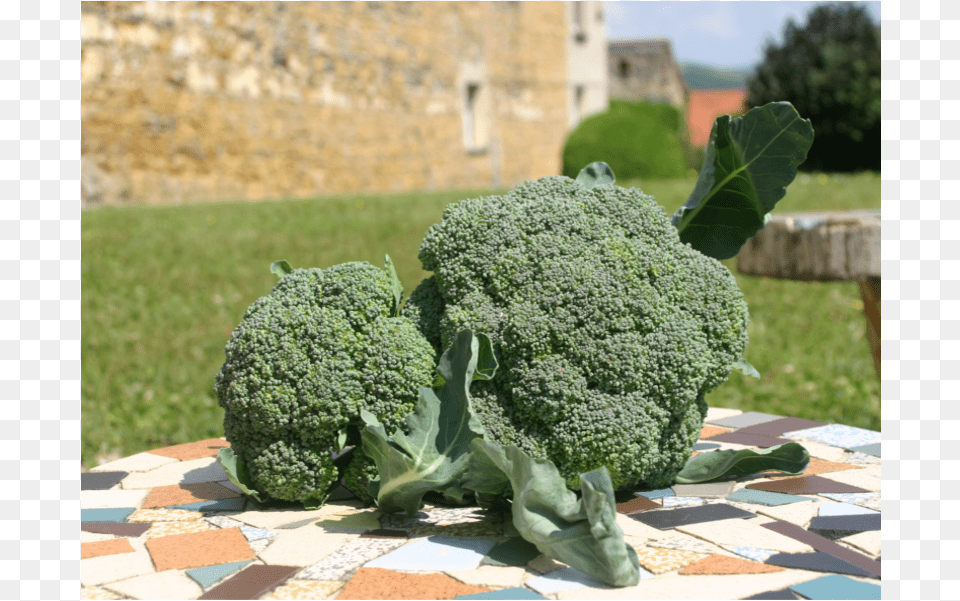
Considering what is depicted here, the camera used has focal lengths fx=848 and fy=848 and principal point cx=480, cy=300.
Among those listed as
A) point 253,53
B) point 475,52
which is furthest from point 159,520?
point 475,52

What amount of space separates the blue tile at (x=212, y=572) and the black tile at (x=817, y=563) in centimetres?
110

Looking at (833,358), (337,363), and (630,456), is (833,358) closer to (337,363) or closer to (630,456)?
(630,456)

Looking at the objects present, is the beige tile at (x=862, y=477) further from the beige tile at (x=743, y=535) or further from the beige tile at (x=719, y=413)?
the beige tile at (x=719, y=413)

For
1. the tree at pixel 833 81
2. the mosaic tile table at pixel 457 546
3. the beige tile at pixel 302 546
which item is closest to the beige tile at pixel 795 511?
the mosaic tile table at pixel 457 546

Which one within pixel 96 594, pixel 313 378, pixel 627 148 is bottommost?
pixel 96 594

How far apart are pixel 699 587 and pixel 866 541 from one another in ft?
1.55

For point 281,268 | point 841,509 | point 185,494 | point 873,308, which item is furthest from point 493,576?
point 873,308

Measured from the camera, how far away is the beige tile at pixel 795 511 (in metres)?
1.98

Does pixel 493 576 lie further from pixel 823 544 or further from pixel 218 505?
pixel 218 505

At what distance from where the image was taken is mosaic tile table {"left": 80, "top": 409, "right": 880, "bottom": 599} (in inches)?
64.4

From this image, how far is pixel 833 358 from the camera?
18.6 ft

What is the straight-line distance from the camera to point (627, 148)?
12992 mm

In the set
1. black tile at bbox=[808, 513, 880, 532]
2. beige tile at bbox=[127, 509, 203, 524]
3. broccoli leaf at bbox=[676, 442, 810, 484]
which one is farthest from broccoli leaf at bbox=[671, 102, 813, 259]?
beige tile at bbox=[127, 509, 203, 524]

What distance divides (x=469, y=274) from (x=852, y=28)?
1497 cm
